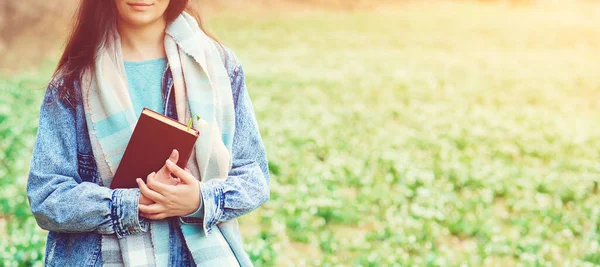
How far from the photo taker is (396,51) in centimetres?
1731

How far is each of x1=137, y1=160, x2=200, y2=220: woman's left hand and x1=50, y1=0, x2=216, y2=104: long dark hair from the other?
37 centimetres

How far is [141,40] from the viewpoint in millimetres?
2051

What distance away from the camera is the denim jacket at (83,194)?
1884mm

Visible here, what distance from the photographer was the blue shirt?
2.02m

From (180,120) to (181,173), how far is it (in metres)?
0.19

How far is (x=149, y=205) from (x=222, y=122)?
0.35 metres

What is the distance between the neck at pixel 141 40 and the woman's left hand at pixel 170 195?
0.39 meters

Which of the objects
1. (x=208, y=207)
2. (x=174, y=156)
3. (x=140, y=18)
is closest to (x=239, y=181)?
(x=208, y=207)

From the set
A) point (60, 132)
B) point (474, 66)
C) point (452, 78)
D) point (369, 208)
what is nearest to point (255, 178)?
point (60, 132)

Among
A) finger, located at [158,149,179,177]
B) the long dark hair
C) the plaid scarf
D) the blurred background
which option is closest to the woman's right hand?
finger, located at [158,149,179,177]

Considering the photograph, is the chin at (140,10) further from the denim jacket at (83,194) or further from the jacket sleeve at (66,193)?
the jacket sleeve at (66,193)

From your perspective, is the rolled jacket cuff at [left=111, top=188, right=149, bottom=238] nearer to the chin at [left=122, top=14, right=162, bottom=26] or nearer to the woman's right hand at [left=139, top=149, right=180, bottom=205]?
the woman's right hand at [left=139, top=149, right=180, bottom=205]

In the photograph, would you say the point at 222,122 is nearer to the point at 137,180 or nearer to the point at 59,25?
the point at 137,180

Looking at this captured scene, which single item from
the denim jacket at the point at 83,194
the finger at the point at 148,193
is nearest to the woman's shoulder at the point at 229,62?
the denim jacket at the point at 83,194
